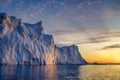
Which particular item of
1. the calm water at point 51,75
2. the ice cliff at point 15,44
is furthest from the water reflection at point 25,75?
the ice cliff at point 15,44

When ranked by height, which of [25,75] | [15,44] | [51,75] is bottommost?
[51,75]

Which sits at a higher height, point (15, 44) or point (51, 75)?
point (15, 44)

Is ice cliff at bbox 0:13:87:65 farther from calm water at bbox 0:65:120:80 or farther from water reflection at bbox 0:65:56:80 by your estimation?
water reflection at bbox 0:65:56:80

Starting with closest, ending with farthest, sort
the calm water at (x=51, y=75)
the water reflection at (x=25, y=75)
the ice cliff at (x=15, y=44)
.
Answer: the water reflection at (x=25, y=75) → the calm water at (x=51, y=75) → the ice cliff at (x=15, y=44)

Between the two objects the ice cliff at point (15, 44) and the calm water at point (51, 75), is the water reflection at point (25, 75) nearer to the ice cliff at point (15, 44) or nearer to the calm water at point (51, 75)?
the calm water at point (51, 75)

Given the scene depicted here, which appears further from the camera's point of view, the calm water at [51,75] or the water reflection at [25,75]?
the calm water at [51,75]

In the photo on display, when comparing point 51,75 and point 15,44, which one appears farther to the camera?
point 15,44

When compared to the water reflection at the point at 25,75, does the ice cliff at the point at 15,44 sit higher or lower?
higher

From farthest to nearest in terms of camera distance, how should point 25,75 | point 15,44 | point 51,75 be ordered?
point 15,44 → point 51,75 → point 25,75

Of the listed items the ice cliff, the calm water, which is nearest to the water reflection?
the calm water

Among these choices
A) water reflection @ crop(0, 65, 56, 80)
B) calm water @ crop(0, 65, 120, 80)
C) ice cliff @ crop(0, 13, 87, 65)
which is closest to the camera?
water reflection @ crop(0, 65, 56, 80)

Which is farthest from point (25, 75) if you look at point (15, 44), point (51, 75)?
point (15, 44)

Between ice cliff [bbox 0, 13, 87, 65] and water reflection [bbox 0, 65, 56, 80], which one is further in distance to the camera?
ice cliff [bbox 0, 13, 87, 65]

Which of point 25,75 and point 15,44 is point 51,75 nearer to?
point 25,75
